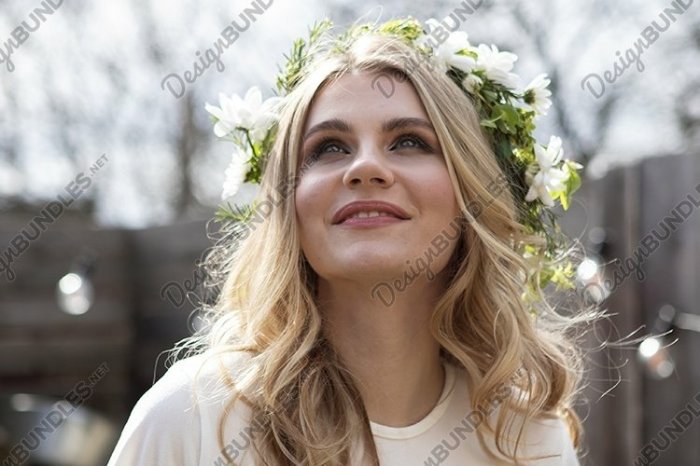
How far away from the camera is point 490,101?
238 centimetres

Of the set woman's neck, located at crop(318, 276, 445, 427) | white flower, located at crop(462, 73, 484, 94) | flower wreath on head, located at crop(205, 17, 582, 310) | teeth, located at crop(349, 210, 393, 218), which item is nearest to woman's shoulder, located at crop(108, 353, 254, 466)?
woman's neck, located at crop(318, 276, 445, 427)

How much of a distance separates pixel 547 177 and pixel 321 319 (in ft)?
2.29

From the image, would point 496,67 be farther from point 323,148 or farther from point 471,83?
point 323,148

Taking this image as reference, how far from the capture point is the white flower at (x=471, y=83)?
7.70ft

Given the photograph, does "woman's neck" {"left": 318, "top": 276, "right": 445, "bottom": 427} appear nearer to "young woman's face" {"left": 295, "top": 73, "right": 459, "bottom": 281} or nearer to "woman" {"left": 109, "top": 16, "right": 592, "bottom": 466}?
"woman" {"left": 109, "top": 16, "right": 592, "bottom": 466}

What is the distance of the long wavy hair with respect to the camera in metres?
1.99

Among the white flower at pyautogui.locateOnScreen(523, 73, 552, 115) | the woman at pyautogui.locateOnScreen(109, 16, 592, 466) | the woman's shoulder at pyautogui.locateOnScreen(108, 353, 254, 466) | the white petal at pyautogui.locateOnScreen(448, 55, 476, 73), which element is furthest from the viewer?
the white flower at pyautogui.locateOnScreen(523, 73, 552, 115)

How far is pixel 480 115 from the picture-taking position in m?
2.35

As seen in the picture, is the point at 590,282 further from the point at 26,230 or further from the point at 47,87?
the point at 47,87

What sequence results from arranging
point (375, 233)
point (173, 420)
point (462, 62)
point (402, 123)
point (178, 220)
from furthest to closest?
point (178, 220) → point (462, 62) → point (402, 123) → point (375, 233) → point (173, 420)

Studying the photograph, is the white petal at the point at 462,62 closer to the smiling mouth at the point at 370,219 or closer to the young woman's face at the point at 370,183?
the young woman's face at the point at 370,183

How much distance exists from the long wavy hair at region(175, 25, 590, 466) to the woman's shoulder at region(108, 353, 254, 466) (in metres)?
0.04

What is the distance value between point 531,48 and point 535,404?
5.23 meters

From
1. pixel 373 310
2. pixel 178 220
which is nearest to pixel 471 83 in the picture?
pixel 373 310
